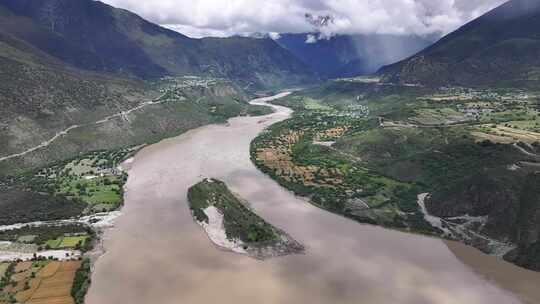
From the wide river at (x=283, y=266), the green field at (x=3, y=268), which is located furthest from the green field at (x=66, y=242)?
the green field at (x=3, y=268)

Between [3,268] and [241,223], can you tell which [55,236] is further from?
[241,223]

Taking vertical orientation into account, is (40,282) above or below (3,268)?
above

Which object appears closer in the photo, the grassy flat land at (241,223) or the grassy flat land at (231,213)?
the grassy flat land at (241,223)

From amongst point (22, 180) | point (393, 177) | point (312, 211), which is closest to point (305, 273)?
point (312, 211)

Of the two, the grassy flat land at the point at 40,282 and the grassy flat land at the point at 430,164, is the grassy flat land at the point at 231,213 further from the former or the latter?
the grassy flat land at the point at 40,282

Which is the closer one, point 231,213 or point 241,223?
point 241,223

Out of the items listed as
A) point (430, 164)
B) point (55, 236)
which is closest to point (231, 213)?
point (55, 236)

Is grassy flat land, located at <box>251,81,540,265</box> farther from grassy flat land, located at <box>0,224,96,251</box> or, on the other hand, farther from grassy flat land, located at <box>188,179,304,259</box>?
grassy flat land, located at <box>0,224,96,251</box>

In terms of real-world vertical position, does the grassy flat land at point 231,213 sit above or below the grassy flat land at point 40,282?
above
